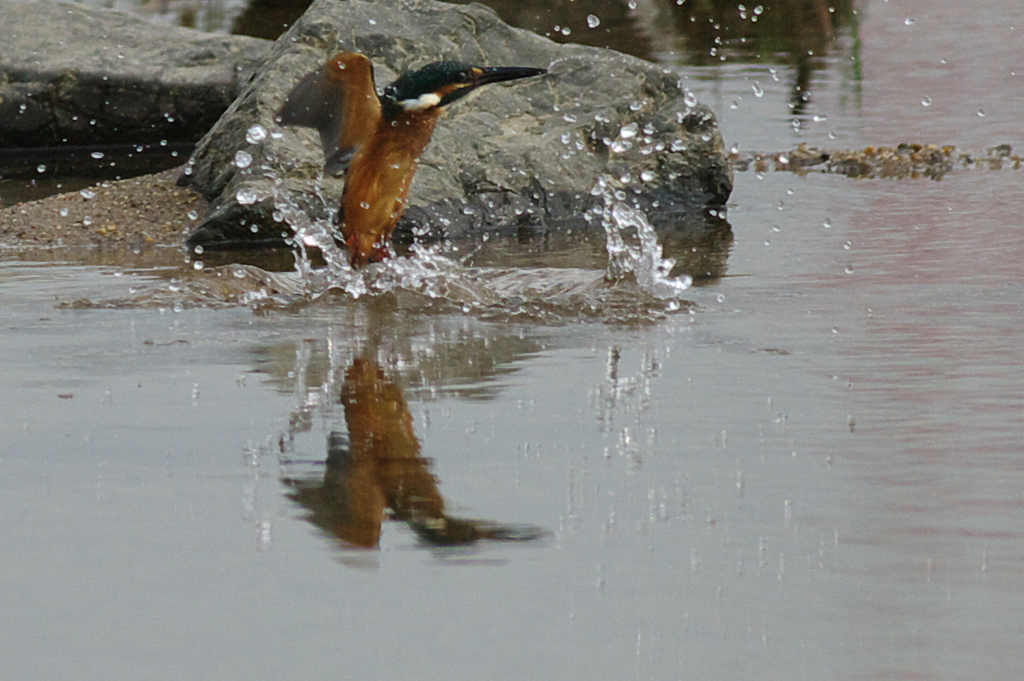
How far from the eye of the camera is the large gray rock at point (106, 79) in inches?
356

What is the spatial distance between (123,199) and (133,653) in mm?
5415

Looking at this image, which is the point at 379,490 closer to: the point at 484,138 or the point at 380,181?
the point at 380,181

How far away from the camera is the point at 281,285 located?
5.39 metres

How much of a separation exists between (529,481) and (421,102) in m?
2.33

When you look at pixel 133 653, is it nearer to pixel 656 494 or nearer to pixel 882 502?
pixel 656 494

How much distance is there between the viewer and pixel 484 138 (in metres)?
7.48

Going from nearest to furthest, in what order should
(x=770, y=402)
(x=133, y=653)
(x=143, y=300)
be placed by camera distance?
(x=133, y=653)
(x=770, y=402)
(x=143, y=300)

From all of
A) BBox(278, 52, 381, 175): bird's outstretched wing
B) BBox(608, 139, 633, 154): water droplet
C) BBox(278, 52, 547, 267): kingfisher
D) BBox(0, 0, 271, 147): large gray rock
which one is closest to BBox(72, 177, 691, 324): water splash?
BBox(278, 52, 547, 267): kingfisher

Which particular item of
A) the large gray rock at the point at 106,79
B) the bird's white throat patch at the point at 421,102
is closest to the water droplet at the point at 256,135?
the large gray rock at the point at 106,79

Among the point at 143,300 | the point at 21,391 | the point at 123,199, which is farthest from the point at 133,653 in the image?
the point at 123,199

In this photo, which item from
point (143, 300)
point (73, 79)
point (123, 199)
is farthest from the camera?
point (73, 79)

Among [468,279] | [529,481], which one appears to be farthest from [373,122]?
[529,481]

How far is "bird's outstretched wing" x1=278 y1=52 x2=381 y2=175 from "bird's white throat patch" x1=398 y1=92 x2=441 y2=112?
114mm

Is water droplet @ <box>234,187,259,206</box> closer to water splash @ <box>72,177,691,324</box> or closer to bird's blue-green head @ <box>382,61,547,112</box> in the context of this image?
water splash @ <box>72,177,691,324</box>
